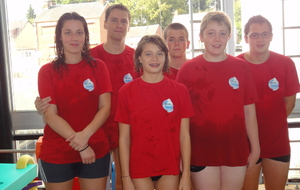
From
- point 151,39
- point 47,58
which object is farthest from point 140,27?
point 151,39

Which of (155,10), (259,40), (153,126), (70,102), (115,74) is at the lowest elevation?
(153,126)

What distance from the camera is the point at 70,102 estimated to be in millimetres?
1763

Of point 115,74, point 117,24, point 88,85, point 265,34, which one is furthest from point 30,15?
point 265,34

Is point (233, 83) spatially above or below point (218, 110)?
above

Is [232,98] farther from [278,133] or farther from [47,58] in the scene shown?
[47,58]

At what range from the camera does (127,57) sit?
A: 2.22 metres

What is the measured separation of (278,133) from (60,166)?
1.22m

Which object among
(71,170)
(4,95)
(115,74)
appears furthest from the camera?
(4,95)

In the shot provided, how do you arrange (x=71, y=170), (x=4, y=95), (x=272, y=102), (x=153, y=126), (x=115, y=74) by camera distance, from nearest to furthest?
(x=153, y=126)
(x=71, y=170)
(x=272, y=102)
(x=115, y=74)
(x=4, y=95)

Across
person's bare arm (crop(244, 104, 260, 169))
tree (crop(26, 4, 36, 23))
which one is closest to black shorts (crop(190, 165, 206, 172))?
person's bare arm (crop(244, 104, 260, 169))

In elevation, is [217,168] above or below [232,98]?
below

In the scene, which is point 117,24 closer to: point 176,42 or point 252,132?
point 176,42

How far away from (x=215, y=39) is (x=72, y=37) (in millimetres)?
732

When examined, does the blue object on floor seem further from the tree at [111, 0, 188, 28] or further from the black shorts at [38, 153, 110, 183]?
the tree at [111, 0, 188, 28]
